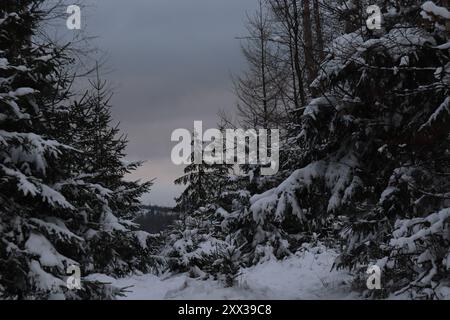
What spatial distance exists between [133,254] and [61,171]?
513cm

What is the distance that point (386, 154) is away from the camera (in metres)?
7.78

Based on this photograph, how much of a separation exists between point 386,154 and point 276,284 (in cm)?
420

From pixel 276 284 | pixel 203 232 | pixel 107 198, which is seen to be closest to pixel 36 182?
pixel 107 198

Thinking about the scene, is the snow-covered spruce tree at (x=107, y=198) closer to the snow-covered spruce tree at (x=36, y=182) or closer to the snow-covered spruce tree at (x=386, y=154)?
the snow-covered spruce tree at (x=36, y=182)

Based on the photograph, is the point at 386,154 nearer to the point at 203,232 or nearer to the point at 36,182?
the point at 36,182

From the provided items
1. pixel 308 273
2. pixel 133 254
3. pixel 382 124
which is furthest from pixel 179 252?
pixel 382 124

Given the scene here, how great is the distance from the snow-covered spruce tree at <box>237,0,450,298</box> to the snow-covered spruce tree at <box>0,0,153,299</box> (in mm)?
3164

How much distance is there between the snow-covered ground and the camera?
773cm

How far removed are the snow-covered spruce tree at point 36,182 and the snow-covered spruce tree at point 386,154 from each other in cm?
316

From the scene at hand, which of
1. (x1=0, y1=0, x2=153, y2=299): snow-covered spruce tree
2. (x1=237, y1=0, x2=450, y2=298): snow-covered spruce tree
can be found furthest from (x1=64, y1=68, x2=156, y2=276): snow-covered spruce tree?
(x1=237, y1=0, x2=450, y2=298): snow-covered spruce tree

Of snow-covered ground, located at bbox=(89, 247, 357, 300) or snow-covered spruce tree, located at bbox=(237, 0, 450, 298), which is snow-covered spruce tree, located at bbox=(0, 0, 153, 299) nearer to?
snow-covered ground, located at bbox=(89, 247, 357, 300)

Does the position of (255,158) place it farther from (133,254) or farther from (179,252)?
(133,254)

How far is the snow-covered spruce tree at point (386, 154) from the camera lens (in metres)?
6.83

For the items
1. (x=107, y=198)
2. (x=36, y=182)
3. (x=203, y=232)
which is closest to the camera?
(x=36, y=182)
